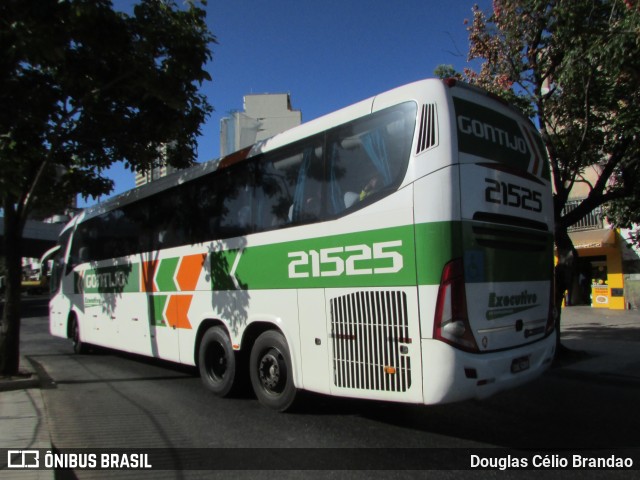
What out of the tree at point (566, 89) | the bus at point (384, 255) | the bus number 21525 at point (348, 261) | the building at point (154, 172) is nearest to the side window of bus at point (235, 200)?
the bus at point (384, 255)

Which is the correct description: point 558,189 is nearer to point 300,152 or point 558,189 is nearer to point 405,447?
point 300,152

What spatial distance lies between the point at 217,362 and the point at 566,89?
767cm

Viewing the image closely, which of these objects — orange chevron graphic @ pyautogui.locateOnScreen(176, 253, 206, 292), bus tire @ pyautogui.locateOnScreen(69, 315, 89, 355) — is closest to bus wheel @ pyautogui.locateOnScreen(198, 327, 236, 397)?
orange chevron graphic @ pyautogui.locateOnScreen(176, 253, 206, 292)

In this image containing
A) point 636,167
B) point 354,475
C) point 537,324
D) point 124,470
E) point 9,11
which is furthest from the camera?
point 636,167

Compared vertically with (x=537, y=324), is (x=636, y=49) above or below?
above

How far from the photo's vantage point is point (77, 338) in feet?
37.2

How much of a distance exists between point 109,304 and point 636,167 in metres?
10.1

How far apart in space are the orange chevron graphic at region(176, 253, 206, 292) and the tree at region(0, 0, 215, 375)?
2.29 m

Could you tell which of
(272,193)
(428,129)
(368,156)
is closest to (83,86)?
(272,193)

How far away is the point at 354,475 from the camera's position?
12.9 ft

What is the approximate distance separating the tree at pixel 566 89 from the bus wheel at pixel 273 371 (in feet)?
17.1

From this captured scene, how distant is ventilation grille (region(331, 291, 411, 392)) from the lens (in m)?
4.28

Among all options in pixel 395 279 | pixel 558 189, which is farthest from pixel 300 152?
pixel 558 189

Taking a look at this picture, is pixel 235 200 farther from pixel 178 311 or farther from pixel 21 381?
pixel 21 381
